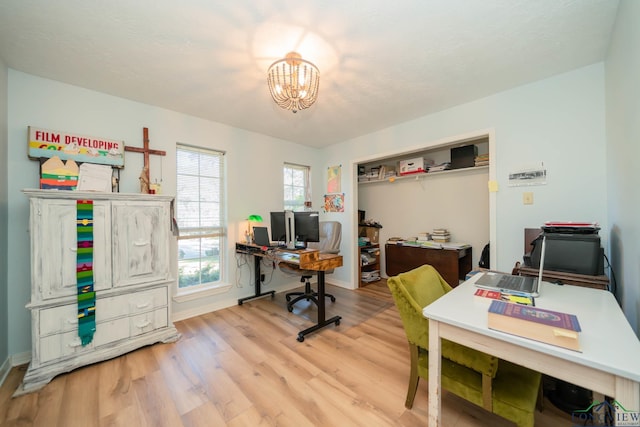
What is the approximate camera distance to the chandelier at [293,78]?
170cm

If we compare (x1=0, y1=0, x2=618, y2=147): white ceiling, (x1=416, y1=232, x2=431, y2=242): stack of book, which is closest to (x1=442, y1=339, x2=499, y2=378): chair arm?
(x1=0, y1=0, x2=618, y2=147): white ceiling

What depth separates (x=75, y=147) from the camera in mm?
2230

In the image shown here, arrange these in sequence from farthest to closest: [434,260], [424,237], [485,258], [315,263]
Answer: [424,237] < [434,260] < [485,258] < [315,263]

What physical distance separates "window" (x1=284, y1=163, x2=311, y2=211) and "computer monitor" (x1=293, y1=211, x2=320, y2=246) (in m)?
1.08

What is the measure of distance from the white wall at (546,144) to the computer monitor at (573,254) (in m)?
0.70

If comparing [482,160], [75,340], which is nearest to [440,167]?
[482,160]

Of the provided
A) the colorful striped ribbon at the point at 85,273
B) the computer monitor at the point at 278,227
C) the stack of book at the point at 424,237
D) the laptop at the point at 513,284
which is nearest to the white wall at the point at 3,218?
the colorful striped ribbon at the point at 85,273

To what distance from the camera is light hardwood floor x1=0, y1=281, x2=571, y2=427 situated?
1451 millimetres

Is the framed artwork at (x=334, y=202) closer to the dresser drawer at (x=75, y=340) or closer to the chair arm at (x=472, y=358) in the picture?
the chair arm at (x=472, y=358)

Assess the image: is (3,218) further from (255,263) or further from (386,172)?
(386,172)

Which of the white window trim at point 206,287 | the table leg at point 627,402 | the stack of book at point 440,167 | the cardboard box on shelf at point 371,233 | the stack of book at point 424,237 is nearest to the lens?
the table leg at point 627,402

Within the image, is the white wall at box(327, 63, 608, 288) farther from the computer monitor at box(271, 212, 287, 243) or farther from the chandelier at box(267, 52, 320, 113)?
the computer monitor at box(271, 212, 287, 243)

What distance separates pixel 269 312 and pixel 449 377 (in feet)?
7.30

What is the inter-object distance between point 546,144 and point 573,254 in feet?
3.91
